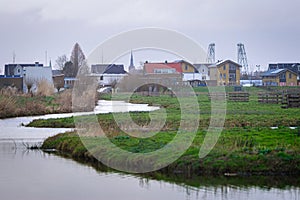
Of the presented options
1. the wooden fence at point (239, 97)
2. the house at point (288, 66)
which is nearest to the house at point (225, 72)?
the house at point (288, 66)

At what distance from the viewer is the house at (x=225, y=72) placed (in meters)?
104

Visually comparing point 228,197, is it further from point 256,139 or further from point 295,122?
point 295,122

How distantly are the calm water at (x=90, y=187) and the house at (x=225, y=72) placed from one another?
3344 inches

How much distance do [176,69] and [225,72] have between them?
30.5 feet

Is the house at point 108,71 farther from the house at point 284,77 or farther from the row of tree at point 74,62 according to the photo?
the house at point 284,77

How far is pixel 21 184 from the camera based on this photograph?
56.0 ft

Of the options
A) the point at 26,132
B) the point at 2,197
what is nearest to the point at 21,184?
the point at 2,197

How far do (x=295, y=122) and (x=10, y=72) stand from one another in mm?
98525

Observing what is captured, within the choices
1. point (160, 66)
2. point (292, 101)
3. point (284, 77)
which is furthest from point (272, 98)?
point (284, 77)

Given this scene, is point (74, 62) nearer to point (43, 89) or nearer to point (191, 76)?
point (191, 76)

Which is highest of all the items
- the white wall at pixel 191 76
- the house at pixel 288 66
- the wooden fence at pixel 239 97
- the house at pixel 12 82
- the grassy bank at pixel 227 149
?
the house at pixel 288 66

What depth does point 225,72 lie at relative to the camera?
105875mm

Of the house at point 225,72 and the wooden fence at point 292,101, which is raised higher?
the house at point 225,72

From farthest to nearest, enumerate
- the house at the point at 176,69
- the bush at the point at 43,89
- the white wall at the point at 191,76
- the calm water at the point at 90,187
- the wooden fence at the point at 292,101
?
the white wall at the point at 191,76 < the house at the point at 176,69 < the bush at the point at 43,89 < the wooden fence at the point at 292,101 < the calm water at the point at 90,187
